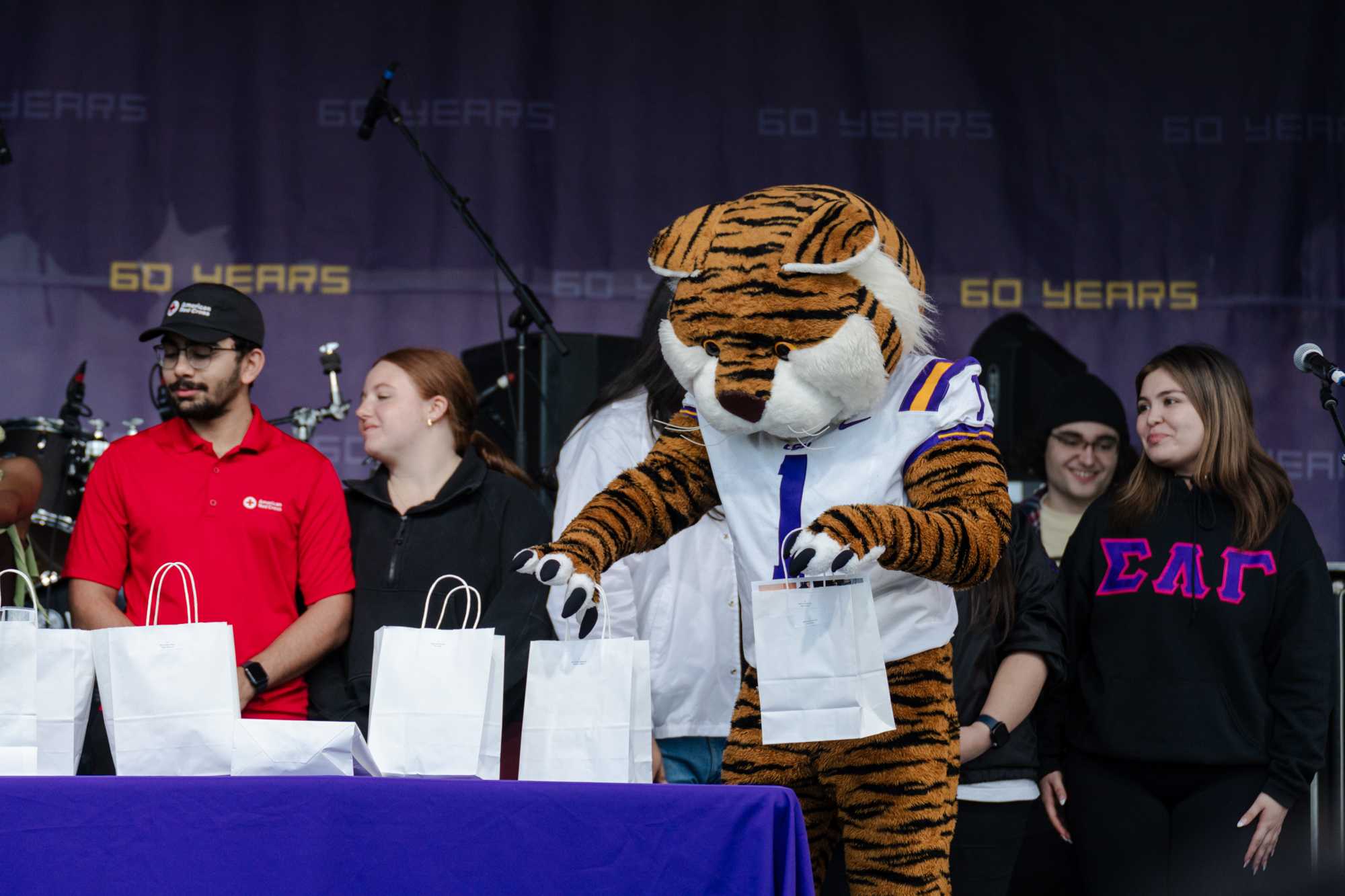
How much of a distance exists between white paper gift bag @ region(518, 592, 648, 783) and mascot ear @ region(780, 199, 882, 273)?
60cm

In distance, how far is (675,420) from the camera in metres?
2.46

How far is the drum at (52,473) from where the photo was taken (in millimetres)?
3996

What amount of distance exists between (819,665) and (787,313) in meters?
0.53

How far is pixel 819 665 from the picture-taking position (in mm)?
2119

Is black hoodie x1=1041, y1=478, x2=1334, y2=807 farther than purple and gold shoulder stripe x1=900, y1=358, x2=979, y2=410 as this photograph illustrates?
Yes

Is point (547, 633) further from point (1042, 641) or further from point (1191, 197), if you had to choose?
point (1191, 197)

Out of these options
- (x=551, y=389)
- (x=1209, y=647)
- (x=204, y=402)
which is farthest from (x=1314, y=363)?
A: (x=204, y=402)

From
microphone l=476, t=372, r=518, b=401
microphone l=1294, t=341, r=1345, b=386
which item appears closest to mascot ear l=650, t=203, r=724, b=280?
microphone l=1294, t=341, r=1345, b=386

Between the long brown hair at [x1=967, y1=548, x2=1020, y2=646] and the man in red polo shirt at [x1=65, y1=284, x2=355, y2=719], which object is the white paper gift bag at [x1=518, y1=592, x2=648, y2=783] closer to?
the man in red polo shirt at [x1=65, y1=284, x2=355, y2=719]

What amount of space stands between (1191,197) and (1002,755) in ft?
7.58

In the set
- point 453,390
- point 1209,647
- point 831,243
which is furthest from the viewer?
point 453,390

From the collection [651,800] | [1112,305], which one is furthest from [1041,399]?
[651,800]

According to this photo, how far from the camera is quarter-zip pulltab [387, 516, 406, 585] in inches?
125

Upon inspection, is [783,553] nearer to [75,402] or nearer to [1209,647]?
[1209,647]
